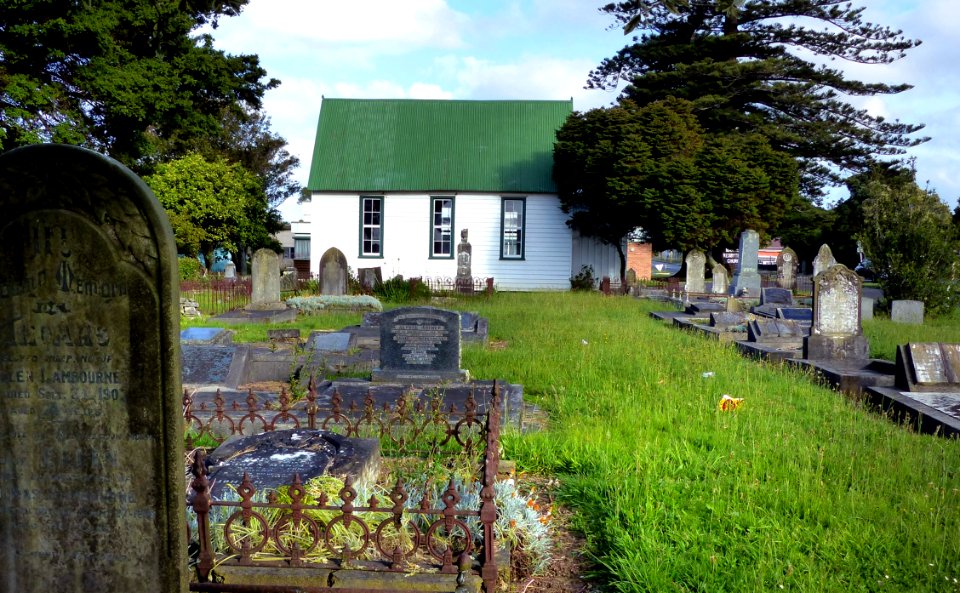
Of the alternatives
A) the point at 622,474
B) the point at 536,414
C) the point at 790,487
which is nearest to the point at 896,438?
the point at 790,487

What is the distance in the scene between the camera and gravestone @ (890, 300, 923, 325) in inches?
729

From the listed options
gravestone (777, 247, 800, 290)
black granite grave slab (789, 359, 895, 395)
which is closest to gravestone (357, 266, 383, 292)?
black granite grave slab (789, 359, 895, 395)

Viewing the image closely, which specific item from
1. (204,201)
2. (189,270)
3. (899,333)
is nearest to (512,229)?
(204,201)

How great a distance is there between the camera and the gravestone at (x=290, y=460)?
15.8ft

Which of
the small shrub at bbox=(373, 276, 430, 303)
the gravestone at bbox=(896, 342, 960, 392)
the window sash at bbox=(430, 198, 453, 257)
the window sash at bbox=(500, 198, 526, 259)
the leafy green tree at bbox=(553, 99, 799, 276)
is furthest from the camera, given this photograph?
the window sash at bbox=(430, 198, 453, 257)

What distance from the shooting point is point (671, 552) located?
417 centimetres

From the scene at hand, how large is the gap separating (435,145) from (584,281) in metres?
9.20

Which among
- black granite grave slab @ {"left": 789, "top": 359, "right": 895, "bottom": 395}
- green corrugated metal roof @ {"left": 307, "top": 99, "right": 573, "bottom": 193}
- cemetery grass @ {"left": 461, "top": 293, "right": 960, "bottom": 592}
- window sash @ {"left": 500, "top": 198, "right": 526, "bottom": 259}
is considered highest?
green corrugated metal roof @ {"left": 307, "top": 99, "right": 573, "bottom": 193}

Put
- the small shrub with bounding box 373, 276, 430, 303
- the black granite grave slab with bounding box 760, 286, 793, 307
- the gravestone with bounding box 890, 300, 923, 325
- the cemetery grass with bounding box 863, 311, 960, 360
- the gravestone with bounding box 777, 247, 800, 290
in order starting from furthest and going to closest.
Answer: the gravestone with bounding box 777, 247, 800, 290, the small shrub with bounding box 373, 276, 430, 303, the black granite grave slab with bounding box 760, 286, 793, 307, the gravestone with bounding box 890, 300, 923, 325, the cemetery grass with bounding box 863, 311, 960, 360

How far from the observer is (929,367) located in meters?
8.78

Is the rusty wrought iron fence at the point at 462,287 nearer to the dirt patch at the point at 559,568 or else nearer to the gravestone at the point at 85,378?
the dirt patch at the point at 559,568

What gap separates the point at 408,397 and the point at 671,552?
13.8ft

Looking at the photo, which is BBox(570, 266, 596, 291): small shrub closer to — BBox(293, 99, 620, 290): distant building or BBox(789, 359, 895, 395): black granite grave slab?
BBox(293, 99, 620, 290): distant building

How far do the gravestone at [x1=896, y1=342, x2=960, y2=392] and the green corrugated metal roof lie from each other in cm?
2332
